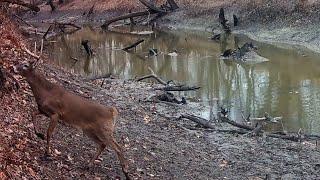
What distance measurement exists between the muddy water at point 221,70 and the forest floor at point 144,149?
2.71 metres

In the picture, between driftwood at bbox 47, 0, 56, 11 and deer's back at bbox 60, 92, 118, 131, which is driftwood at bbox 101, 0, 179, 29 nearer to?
driftwood at bbox 47, 0, 56, 11

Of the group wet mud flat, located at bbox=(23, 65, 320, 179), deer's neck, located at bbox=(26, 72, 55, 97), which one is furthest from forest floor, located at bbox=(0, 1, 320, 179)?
deer's neck, located at bbox=(26, 72, 55, 97)

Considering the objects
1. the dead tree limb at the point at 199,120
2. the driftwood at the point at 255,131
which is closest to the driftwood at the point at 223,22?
the dead tree limb at the point at 199,120

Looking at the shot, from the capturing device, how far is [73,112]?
851 centimetres

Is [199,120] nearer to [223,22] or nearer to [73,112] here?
[73,112]

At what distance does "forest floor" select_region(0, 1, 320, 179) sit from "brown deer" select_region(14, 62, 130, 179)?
56cm

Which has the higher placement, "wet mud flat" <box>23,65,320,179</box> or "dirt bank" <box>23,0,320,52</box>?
"wet mud flat" <box>23,65,320,179</box>

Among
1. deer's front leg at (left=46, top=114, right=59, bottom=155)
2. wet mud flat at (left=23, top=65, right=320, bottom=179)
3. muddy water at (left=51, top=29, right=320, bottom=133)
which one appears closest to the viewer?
deer's front leg at (left=46, top=114, right=59, bottom=155)

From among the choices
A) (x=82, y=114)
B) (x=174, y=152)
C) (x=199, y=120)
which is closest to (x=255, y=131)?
(x=199, y=120)

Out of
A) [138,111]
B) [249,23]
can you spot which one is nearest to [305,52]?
[249,23]

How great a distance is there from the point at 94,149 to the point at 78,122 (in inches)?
66.6

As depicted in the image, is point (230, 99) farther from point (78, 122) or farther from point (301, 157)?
point (78, 122)

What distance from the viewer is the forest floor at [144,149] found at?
8656 mm

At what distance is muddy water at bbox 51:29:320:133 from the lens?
63.3 feet
